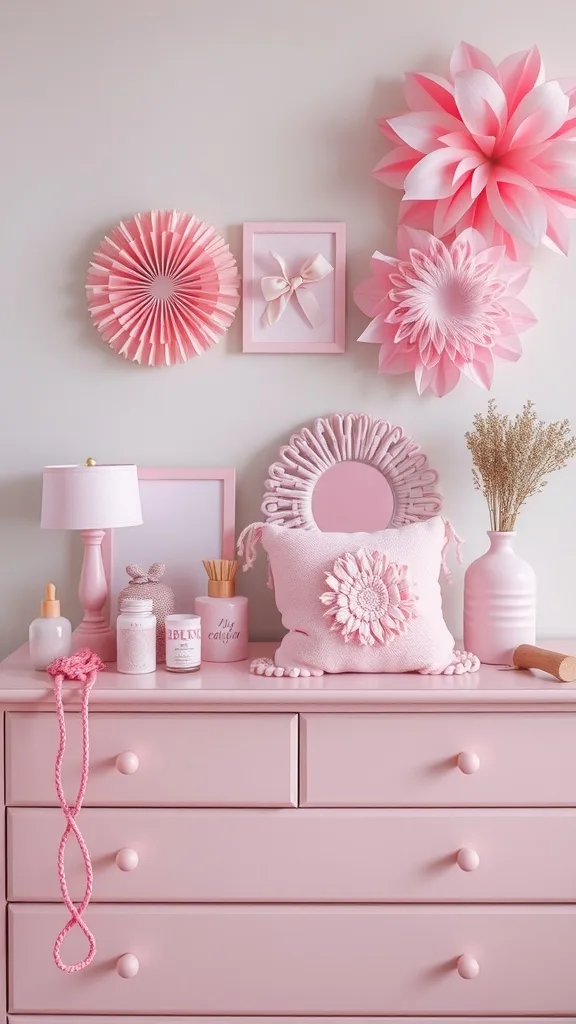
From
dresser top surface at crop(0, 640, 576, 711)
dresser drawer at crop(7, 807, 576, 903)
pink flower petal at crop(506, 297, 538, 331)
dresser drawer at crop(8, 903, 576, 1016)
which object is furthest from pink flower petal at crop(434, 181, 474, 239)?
dresser drawer at crop(8, 903, 576, 1016)

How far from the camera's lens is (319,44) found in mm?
1957

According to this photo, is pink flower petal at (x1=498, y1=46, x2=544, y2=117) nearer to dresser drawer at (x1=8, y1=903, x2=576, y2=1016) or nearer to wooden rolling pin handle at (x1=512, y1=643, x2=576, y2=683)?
wooden rolling pin handle at (x1=512, y1=643, x2=576, y2=683)

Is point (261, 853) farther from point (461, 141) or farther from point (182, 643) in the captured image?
point (461, 141)

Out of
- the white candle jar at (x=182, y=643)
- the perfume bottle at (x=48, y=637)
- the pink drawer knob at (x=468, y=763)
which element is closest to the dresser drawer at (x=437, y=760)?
the pink drawer knob at (x=468, y=763)

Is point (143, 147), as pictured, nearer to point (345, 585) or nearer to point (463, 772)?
point (345, 585)

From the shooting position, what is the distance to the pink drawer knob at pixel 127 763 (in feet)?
5.08

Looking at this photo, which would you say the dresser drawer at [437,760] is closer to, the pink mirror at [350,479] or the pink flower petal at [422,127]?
the pink mirror at [350,479]

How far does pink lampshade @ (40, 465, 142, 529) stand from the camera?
1714 mm

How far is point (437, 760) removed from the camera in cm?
159

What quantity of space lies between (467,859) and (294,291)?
120 centimetres

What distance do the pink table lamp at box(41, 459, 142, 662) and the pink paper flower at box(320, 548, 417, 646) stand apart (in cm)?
43

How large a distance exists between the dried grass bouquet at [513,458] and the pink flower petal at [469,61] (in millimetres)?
715

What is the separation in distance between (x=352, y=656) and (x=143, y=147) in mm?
1197

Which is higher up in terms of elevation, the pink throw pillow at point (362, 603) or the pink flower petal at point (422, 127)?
the pink flower petal at point (422, 127)
